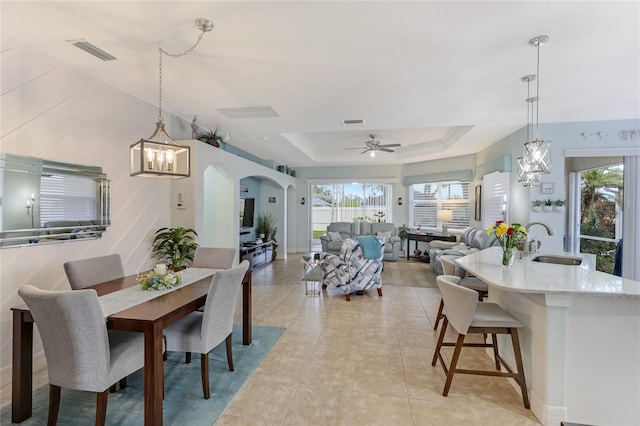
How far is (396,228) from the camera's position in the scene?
8656 mm

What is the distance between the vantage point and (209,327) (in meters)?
2.22

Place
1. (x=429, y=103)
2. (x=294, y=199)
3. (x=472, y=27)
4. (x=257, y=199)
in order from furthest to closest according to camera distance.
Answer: (x=294, y=199) → (x=257, y=199) → (x=429, y=103) → (x=472, y=27)

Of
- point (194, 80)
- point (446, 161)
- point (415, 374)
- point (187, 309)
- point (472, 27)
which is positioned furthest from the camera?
point (446, 161)

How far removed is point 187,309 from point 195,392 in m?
0.72

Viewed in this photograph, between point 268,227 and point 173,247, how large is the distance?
412cm

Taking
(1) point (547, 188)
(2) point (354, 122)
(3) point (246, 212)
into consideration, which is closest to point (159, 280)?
(2) point (354, 122)

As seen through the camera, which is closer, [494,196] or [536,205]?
[536,205]

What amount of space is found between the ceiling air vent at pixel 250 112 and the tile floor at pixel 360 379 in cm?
274

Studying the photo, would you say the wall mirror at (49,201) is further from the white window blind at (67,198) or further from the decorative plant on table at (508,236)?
the decorative plant on table at (508,236)

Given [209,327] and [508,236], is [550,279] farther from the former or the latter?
[209,327]

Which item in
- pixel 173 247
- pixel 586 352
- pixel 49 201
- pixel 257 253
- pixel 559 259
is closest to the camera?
pixel 586 352

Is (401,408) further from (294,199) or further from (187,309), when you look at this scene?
(294,199)

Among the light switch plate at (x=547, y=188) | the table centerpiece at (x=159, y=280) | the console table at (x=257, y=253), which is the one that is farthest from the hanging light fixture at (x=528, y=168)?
the console table at (x=257, y=253)

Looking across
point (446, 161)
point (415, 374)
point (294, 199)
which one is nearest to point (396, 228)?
point (446, 161)
